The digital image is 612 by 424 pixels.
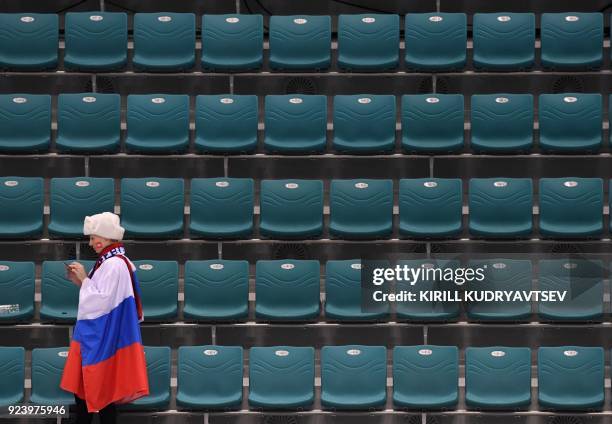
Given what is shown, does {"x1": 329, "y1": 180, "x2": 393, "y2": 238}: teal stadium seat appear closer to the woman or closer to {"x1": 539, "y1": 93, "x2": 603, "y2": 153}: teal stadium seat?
{"x1": 539, "y1": 93, "x2": 603, "y2": 153}: teal stadium seat

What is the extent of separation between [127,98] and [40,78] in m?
0.63

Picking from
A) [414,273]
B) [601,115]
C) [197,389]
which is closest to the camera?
[197,389]

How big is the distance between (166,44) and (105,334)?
8.13 feet

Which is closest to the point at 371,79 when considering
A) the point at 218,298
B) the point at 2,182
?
the point at 218,298

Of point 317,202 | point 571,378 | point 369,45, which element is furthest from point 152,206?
point 571,378

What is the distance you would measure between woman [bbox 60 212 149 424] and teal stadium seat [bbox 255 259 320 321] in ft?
3.43

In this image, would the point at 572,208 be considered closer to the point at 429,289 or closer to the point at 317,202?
the point at 429,289

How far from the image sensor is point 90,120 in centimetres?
705

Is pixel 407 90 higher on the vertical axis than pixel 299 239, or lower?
higher

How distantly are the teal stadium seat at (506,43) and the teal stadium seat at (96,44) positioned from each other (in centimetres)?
215

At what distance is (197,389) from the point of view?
6.06 metres

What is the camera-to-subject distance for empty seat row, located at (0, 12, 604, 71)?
24.1ft

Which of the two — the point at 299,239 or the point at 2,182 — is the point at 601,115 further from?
the point at 2,182
